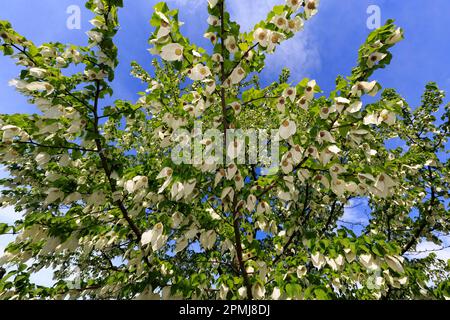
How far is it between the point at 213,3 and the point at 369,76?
5.77ft

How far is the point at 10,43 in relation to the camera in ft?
10.6

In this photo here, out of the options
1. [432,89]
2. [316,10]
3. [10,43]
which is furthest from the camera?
[432,89]

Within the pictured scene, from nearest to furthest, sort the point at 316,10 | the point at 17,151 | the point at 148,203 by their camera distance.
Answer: the point at 316,10 < the point at 17,151 < the point at 148,203

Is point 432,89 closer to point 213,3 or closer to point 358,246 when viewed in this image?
point 358,246

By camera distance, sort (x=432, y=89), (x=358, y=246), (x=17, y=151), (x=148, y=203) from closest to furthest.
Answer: (x=358, y=246)
(x=17, y=151)
(x=148, y=203)
(x=432, y=89)

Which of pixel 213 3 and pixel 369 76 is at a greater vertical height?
pixel 213 3

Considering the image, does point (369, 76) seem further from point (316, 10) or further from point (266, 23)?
point (266, 23)

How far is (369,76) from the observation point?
287 centimetres

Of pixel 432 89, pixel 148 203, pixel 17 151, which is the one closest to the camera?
pixel 17 151
